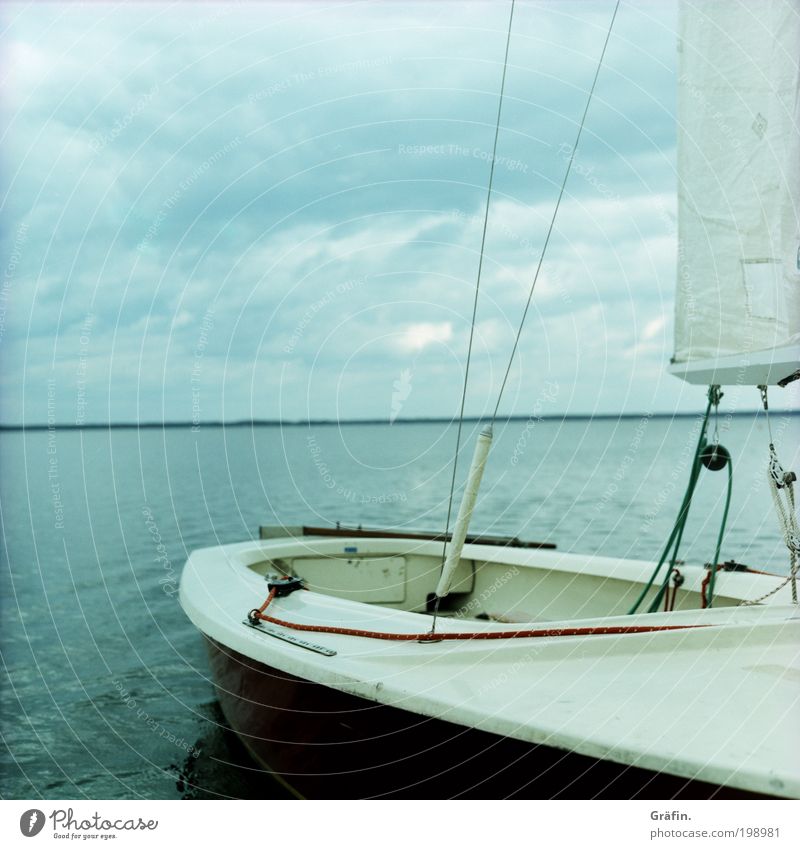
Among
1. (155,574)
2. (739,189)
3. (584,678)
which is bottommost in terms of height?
(155,574)

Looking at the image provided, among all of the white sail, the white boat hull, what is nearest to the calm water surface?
the white sail

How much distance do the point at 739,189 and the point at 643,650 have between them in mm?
2613

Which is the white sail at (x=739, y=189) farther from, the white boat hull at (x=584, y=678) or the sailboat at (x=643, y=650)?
the white boat hull at (x=584, y=678)

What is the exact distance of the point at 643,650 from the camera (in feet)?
10.8

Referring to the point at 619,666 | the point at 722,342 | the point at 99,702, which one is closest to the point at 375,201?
the point at 722,342

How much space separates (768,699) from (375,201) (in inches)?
144

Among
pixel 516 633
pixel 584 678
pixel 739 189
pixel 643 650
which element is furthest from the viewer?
pixel 739 189

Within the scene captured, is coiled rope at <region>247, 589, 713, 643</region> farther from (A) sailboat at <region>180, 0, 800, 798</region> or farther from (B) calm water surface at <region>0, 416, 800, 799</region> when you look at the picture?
(B) calm water surface at <region>0, 416, 800, 799</region>

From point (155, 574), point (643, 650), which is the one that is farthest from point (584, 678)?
point (155, 574)

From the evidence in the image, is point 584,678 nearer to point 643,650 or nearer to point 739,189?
point 643,650

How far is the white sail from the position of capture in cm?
391
